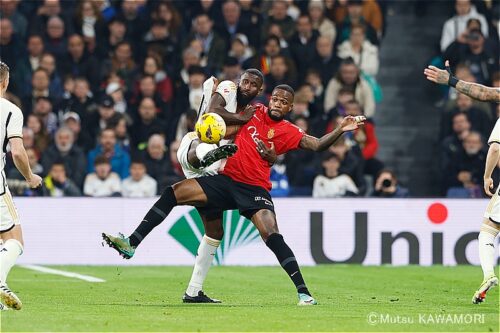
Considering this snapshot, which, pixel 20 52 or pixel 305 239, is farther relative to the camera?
pixel 20 52

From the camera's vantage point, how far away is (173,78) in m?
23.6

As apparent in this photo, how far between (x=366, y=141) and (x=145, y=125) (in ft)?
13.8

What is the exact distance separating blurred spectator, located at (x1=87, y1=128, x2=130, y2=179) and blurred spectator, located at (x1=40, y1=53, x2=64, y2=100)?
78.5 inches

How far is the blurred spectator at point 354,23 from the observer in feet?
79.9

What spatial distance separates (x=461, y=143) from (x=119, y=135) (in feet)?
20.9

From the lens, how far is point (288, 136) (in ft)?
43.0

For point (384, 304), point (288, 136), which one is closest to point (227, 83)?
point (288, 136)

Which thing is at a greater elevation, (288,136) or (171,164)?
(288,136)

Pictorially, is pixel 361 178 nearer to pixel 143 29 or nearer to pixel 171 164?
pixel 171 164

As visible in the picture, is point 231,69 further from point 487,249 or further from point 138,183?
point 487,249

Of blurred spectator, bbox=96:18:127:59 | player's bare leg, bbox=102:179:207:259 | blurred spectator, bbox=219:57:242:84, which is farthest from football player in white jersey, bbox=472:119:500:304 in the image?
blurred spectator, bbox=96:18:127:59

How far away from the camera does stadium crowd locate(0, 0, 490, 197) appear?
21.5m

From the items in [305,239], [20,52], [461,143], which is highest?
[20,52]

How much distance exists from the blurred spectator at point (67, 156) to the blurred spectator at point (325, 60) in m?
5.18
